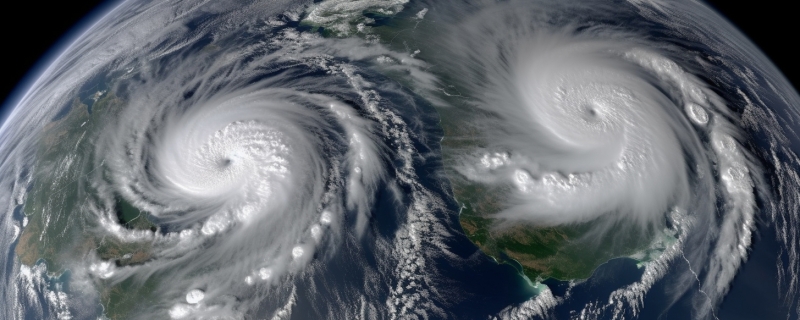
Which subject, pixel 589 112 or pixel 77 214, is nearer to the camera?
pixel 77 214

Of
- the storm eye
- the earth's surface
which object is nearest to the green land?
the earth's surface

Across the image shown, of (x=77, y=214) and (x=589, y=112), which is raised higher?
(x=589, y=112)

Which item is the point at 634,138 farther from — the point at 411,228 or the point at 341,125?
the point at 341,125

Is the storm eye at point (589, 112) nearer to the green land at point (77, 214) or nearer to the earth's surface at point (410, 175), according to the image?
the earth's surface at point (410, 175)

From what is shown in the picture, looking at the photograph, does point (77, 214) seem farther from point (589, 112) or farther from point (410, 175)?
point (589, 112)

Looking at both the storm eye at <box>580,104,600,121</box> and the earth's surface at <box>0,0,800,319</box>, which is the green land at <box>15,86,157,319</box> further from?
the storm eye at <box>580,104,600,121</box>

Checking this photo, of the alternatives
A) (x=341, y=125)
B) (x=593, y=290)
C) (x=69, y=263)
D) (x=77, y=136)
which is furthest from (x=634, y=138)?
(x=77, y=136)

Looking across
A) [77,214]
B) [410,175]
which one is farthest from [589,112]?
[77,214]

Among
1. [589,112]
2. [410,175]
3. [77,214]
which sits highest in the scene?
[589,112]
